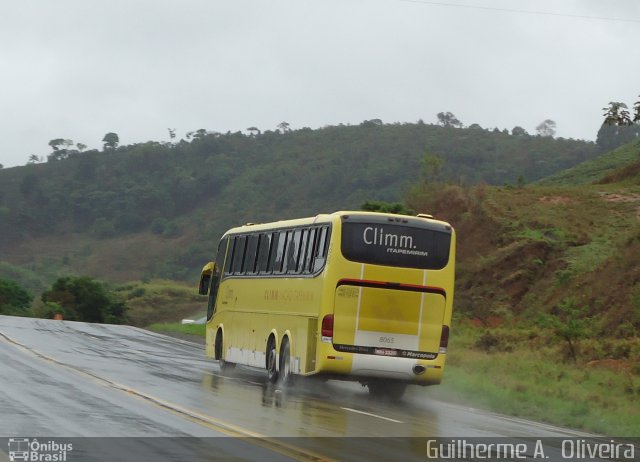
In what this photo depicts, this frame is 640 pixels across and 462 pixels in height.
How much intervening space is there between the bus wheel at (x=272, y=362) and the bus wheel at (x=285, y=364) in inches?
10.4

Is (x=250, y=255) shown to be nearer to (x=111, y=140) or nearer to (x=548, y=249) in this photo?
(x=548, y=249)

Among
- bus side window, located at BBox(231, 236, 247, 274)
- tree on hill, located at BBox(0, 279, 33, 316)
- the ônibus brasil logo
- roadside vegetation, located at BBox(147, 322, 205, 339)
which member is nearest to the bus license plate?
bus side window, located at BBox(231, 236, 247, 274)

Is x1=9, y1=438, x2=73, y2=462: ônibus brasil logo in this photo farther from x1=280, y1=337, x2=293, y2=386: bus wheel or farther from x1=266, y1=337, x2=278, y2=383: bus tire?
x1=266, y1=337, x2=278, y2=383: bus tire

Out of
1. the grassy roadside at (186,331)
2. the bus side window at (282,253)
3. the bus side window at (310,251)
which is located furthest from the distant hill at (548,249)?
the bus side window at (310,251)

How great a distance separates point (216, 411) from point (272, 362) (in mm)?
7736

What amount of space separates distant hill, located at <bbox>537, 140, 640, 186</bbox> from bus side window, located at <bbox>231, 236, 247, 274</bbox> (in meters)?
39.7

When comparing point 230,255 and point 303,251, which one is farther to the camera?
point 230,255

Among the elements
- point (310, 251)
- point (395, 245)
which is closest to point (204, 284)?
point (310, 251)

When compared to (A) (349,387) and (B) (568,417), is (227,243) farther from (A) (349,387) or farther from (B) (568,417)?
(B) (568,417)

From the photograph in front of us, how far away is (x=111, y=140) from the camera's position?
176 m

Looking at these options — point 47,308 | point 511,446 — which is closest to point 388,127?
point 47,308

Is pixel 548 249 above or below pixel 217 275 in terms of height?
above

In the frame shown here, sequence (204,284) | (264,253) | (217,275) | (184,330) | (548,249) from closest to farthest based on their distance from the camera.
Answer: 1. (264,253)
2. (217,275)
3. (204,284)
4. (548,249)
5. (184,330)

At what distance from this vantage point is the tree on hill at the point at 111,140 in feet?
568
